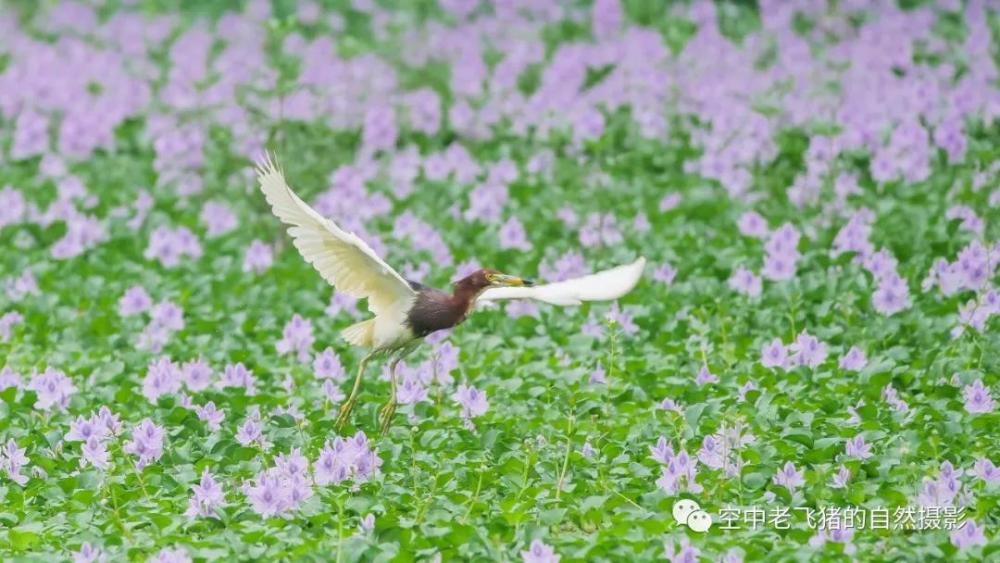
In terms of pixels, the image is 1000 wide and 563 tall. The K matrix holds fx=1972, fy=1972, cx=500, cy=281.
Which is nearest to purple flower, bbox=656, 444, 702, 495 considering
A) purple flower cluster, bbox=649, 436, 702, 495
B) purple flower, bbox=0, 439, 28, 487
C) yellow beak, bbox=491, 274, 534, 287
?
purple flower cluster, bbox=649, 436, 702, 495

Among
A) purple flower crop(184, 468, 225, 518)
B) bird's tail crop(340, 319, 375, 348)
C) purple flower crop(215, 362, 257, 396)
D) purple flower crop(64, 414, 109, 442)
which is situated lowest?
purple flower crop(184, 468, 225, 518)

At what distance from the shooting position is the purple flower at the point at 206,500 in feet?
17.6

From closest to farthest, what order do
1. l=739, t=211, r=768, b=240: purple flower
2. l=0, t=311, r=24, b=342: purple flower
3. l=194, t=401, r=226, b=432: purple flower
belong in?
l=194, t=401, r=226, b=432: purple flower
l=0, t=311, r=24, b=342: purple flower
l=739, t=211, r=768, b=240: purple flower

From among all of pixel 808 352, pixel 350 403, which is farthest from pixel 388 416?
pixel 808 352

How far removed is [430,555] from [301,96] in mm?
5798

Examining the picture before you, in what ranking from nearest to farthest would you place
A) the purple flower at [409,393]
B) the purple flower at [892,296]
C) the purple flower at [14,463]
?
the purple flower at [14,463], the purple flower at [409,393], the purple flower at [892,296]

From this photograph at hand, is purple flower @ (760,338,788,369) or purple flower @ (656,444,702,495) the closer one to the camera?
purple flower @ (656,444,702,495)

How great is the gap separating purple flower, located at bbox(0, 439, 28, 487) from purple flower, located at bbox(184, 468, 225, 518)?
2.22 feet

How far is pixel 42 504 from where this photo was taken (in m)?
5.69

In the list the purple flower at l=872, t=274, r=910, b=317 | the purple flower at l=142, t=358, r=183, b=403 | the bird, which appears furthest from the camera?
the purple flower at l=872, t=274, r=910, b=317

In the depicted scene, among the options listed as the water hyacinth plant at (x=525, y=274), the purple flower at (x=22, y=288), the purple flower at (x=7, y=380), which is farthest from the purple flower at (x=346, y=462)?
the purple flower at (x=22, y=288)

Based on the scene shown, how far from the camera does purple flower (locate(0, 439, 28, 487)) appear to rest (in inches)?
227

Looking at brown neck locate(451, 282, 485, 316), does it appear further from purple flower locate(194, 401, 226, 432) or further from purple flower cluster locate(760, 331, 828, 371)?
purple flower cluster locate(760, 331, 828, 371)

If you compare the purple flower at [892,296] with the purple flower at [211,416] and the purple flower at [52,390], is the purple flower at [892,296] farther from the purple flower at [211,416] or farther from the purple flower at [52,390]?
the purple flower at [52,390]
